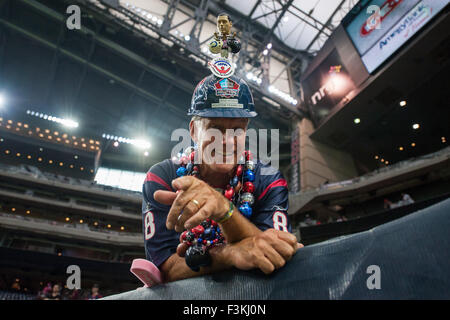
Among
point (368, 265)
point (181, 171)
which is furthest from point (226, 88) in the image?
point (368, 265)

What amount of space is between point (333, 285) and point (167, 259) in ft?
3.27

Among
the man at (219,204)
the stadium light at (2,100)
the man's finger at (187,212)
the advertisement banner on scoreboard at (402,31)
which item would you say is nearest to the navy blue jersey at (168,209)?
the man at (219,204)

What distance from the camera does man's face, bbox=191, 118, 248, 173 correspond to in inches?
70.5

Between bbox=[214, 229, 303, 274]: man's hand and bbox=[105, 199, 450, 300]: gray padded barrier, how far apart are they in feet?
0.09

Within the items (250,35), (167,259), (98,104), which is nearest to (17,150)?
(98,104)

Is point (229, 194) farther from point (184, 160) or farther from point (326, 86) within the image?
point (326, 86)

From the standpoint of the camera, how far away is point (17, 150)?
111 feet

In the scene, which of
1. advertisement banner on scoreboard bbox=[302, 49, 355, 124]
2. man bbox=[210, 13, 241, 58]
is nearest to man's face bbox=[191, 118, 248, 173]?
man bbox=[210, 13, 241, 58]

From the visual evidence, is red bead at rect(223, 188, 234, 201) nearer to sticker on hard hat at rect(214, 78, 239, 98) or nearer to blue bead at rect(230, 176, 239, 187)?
blue bead at rect(230, 176, 239, 187)

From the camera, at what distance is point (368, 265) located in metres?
0.75

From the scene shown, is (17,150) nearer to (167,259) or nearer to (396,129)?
(396,129)

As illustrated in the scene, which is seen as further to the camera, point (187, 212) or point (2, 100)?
point (2, 100)

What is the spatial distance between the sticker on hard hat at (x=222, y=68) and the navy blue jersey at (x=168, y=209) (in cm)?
66

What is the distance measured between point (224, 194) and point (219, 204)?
883 mm
